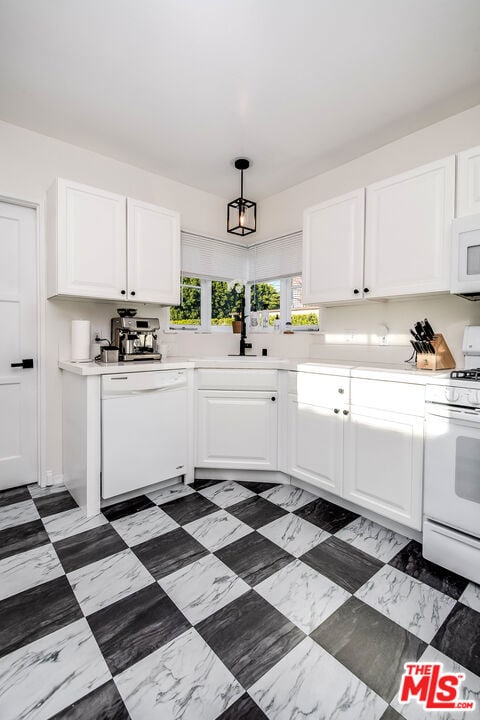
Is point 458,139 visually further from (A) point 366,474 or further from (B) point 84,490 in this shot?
(B) point 84,490

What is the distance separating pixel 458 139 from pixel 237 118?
1421mm

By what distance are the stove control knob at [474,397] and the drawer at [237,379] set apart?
1.25 meters

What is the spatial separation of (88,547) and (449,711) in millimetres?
1641

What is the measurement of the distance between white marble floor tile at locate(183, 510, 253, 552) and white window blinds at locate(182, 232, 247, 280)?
2223 millimetres

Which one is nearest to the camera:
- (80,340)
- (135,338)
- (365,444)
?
(365,444)

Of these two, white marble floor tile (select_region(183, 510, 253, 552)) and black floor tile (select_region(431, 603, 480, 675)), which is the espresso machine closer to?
white marble floor tile (select_region(183, 510, 253, 552))

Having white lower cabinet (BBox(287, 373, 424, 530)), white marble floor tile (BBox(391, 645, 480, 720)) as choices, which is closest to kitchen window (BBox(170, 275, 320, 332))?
white lower cabinet (BBox(287, 373, 424, 530))

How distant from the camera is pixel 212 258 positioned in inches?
139

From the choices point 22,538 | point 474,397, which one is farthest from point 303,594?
point 22,538

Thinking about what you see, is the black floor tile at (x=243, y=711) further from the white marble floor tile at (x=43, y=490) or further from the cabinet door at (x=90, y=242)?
the cabinet door at (x=90, y=242)

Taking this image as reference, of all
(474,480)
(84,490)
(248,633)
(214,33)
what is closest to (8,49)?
(214,33)

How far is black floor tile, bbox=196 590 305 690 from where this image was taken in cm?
119

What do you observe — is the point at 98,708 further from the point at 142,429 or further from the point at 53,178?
the point at 53,178

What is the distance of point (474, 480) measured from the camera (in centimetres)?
160
